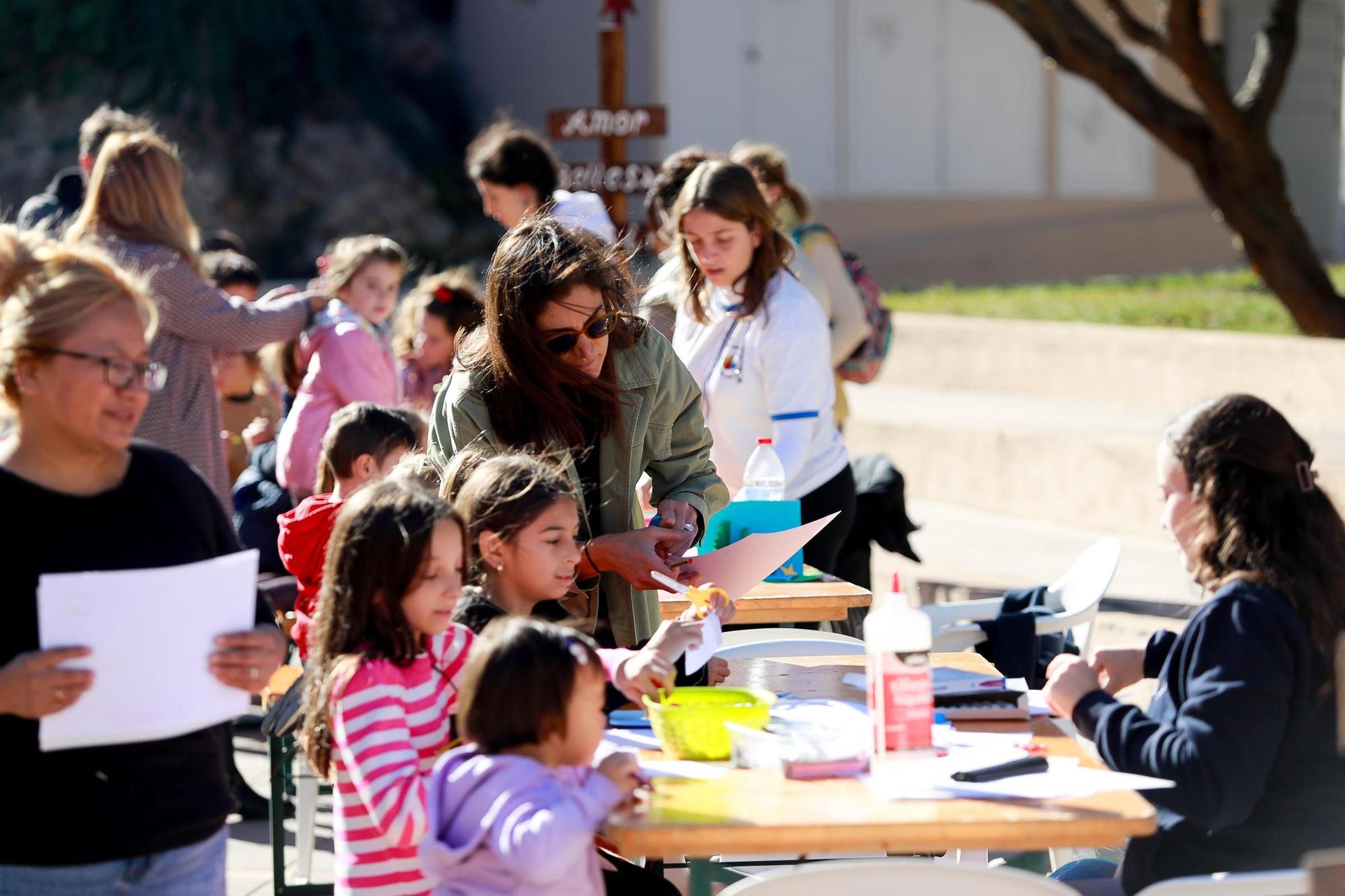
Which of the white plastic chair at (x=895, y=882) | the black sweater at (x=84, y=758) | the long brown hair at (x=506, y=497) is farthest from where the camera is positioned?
the long brown hair at (x=506, y=497)

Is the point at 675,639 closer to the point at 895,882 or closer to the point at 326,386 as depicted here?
the point at 895,882

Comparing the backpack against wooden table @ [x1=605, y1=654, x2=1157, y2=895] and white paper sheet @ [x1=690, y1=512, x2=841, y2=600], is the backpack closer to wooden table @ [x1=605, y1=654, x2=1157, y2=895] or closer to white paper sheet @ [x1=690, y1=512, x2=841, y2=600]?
white paper sheet @ [x1=690, y1=512, x2=841, y2=600]

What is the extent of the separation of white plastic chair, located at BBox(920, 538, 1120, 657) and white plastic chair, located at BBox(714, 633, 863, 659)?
20.9 inches

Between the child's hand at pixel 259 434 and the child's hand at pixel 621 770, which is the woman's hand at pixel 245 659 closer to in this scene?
the child's hand at pixel 621 770

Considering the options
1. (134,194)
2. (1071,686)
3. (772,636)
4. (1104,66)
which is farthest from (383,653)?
(1104,66)

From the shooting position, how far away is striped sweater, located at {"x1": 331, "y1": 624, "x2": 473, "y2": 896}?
2.61 metres

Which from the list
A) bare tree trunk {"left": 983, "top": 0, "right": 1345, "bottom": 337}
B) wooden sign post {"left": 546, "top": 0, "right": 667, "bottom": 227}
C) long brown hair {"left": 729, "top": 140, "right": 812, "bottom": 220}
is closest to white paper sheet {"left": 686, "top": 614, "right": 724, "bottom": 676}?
long brown hair {"left": 729, "top": 140, "right": 812, "bottom": 220}

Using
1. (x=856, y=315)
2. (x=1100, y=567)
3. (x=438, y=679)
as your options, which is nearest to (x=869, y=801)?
(x=438, y=679)

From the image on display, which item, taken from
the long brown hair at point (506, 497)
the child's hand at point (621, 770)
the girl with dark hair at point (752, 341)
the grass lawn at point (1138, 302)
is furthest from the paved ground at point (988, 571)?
the grass lawn at point (1138, 302)

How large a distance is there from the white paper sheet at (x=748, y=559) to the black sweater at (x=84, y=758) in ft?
4.05

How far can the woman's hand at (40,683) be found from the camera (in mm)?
2305

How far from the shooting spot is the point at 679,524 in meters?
3.60

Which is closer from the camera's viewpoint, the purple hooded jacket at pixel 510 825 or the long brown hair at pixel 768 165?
the purple hooded jacket at pixel 510 825

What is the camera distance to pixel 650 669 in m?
2.86
